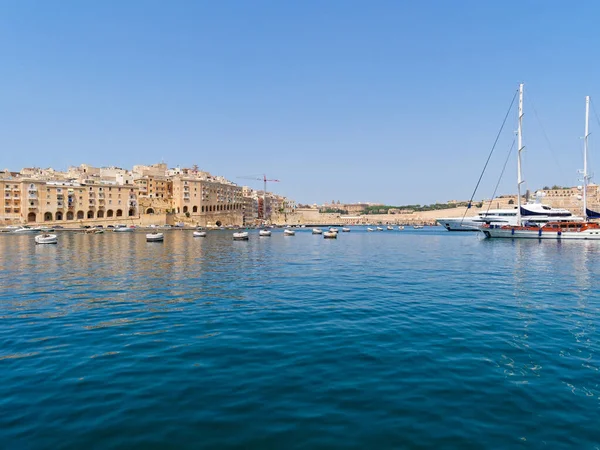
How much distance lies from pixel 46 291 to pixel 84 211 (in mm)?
115471

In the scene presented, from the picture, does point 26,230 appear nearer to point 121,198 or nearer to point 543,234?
point 121,198

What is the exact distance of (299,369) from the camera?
31.0ft

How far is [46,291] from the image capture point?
20875 millimetres

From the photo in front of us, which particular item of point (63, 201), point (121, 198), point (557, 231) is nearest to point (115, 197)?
point (121, 198)

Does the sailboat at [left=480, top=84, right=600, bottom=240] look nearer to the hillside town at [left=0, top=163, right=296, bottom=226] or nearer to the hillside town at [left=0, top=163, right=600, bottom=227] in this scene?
the hillside town at [left=0, top=163, right=600, bottom=227]

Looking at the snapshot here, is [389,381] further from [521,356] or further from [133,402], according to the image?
[133,402]

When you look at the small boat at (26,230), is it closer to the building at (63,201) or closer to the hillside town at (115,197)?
the hillside town at (115,197)

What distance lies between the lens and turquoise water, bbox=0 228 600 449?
6492 millimetres

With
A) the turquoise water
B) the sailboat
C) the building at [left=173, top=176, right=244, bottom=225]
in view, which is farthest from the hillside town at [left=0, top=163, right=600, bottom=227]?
the turquoise water

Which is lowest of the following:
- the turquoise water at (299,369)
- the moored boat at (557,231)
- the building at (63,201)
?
the turquoise water at (299,369)

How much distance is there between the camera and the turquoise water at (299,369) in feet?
21.3

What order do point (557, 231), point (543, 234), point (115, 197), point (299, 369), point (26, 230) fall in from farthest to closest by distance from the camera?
point (115, 197), point (26, 230), point (543, 234), point (557, 231), point (299, 369)

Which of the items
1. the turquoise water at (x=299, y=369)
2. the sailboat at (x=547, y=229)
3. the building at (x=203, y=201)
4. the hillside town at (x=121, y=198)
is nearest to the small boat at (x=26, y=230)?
the hillside town at (x=121, y=198)

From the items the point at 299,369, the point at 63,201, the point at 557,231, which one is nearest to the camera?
the point at 299,369
